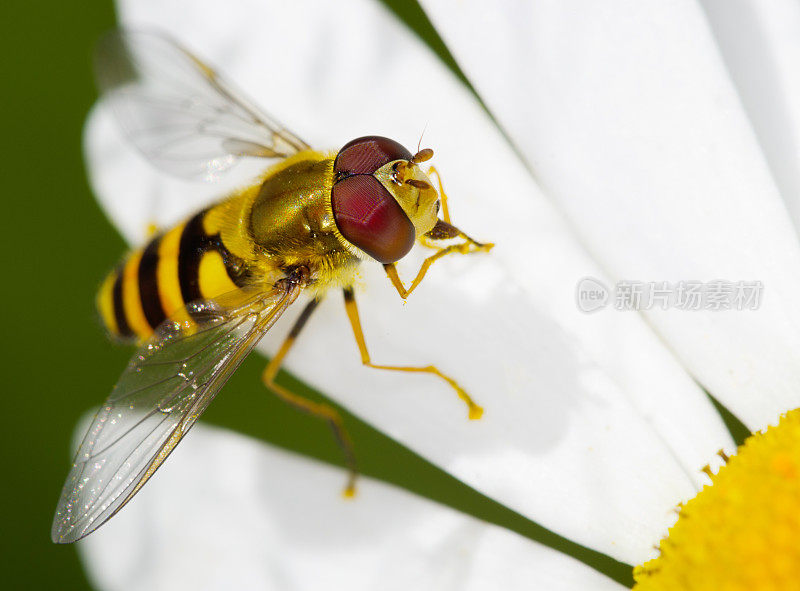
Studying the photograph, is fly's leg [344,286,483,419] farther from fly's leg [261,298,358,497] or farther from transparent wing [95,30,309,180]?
transparent wing [95,30,309,180]

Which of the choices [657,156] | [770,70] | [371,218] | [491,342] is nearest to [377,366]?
[491,342]

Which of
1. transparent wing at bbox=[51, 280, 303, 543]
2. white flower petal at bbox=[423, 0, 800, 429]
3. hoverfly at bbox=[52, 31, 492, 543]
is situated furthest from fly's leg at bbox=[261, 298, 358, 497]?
white flower petal at bbox=[423, 0, 800, 429]

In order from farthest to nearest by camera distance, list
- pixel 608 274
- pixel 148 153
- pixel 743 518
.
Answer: pixel 148 153 < pixel 608 274 < pixel 743 518

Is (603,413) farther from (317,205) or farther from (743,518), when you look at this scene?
(317,205)

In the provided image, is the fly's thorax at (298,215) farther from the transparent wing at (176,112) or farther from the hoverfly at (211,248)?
the transparent wing at (176,112)

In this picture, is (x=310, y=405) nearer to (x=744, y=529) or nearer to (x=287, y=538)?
(x=287, y=538)

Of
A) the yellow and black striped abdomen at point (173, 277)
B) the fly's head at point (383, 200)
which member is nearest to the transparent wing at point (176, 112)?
the yellow and black striped abdomen at point (173, 277)

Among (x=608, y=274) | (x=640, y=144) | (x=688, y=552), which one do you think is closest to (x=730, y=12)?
(x=640, y=144)

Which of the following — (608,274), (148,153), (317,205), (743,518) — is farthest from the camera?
(148,153)
